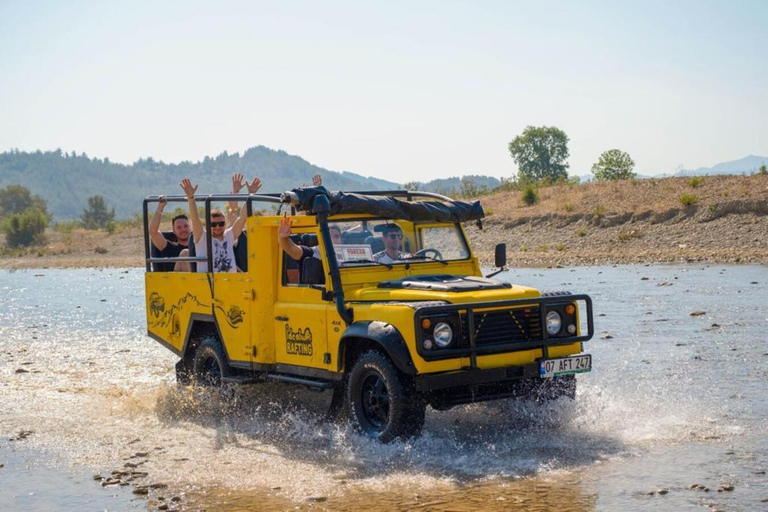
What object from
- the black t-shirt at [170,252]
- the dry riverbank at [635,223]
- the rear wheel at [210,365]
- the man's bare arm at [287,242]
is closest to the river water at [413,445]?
the rear wheel at [210,365]

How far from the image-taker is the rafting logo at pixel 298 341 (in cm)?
941

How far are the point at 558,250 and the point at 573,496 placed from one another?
3102 cm

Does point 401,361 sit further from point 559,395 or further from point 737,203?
point 737,203

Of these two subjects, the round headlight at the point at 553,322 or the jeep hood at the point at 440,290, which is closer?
the jeep hood at the point at 440,290

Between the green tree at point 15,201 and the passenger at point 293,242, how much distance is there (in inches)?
5910

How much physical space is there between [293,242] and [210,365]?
211cm

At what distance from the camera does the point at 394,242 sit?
9852 mm

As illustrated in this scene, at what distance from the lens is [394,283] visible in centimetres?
901

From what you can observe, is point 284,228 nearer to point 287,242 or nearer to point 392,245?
point 287,242

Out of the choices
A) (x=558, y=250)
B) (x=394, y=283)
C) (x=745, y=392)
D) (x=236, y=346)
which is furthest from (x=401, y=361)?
(x=558, y=250)

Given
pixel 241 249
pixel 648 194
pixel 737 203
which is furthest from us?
pixel 648 194

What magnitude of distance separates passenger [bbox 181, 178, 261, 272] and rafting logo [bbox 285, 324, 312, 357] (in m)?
1.43

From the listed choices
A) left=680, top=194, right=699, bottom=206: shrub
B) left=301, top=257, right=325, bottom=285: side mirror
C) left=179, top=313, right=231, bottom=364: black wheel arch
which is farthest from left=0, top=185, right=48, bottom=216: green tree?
left=301, top=257, right=325, bottom=285: side mirror

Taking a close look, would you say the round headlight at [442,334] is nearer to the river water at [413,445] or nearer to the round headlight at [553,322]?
the river water at [413,445]
